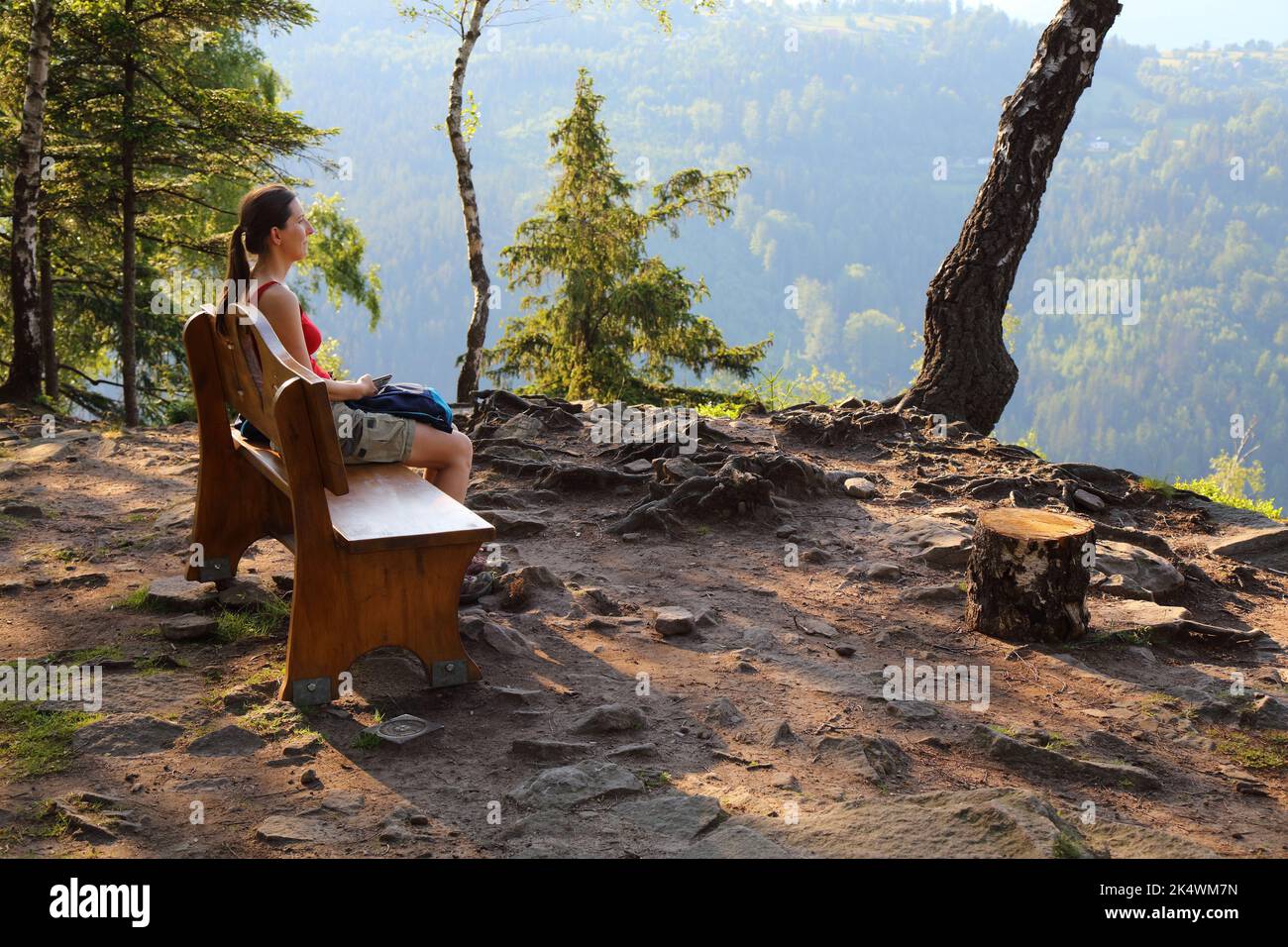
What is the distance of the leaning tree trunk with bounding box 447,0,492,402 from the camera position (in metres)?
12.4

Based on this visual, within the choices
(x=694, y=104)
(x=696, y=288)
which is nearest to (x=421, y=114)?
(x=694, y=104)

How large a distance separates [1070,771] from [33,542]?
202 inches

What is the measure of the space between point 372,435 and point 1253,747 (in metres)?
3.52

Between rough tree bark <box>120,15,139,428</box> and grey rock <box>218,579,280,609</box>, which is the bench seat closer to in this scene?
grey rock <box>218,579,280,609</box>

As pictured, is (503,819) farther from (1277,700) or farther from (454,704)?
(1277,700)

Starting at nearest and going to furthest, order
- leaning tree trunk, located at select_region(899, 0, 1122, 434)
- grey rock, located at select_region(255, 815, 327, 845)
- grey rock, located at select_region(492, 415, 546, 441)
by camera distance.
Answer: grey rock, located at select_region(255, 815, 327, 845)
grey rock, located at select_region(492, 415, 546, 441)
leaning tree trunk, located at select_region(899, 0, 1122, 434)

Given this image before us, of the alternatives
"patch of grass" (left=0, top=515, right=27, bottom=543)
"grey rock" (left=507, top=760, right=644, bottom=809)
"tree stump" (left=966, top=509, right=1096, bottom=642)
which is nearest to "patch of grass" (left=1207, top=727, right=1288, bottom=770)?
"tree stump" (left=966, top=509, right=1096, bottom=642)

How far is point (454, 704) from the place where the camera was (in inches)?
151

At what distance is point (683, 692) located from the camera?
13.3 feet

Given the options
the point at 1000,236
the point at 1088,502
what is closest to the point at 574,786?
the point at 1088,502

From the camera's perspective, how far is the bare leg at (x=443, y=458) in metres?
4.53

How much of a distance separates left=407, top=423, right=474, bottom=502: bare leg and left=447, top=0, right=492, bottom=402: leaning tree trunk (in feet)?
24.2

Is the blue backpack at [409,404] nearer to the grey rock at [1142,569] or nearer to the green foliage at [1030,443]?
the grey rock at [1142,569]

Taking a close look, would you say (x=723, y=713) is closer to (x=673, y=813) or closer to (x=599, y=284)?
(x=673, y=813)
